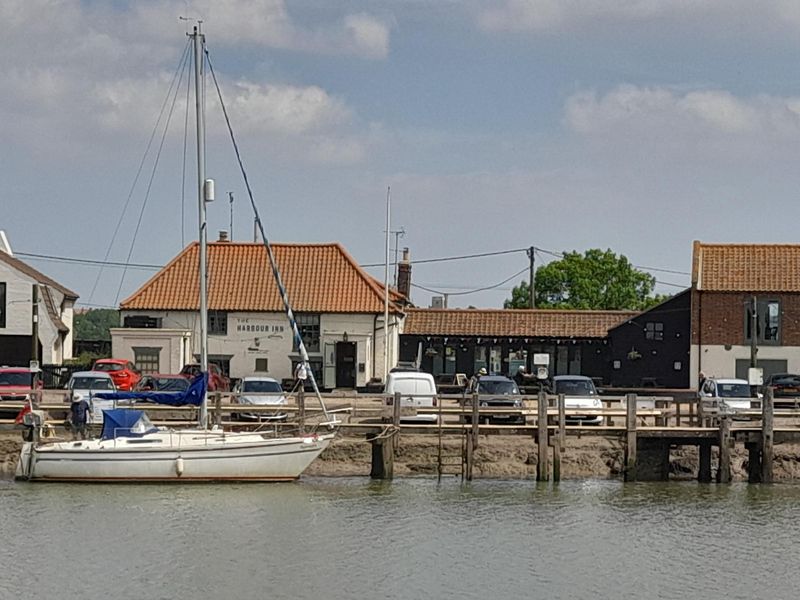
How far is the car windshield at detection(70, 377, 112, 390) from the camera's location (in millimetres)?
41938

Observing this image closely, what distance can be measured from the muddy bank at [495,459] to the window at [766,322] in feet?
83.0

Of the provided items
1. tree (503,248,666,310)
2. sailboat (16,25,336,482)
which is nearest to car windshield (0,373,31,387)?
sailboat (16,25,336,482)

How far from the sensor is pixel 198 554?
2758cm

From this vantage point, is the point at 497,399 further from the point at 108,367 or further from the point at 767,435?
the point at 108,367

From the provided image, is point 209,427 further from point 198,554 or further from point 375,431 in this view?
point 198,554

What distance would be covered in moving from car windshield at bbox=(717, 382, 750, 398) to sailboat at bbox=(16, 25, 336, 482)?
15553mm

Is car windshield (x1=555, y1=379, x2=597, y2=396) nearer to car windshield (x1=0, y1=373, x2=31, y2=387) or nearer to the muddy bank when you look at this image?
the muddy bank

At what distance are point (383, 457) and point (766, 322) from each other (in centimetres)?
3201

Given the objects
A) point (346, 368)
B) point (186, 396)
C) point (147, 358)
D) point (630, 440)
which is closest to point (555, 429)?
point (630, 440)

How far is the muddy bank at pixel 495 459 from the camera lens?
1479 inches

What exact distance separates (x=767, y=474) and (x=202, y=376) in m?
14.5

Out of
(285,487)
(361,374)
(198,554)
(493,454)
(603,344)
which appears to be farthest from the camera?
(603,344)

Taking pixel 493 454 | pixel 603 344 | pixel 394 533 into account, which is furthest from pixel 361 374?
pixel 394 533

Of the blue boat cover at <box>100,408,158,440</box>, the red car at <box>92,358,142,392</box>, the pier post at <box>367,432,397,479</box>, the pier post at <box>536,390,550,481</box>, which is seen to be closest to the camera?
the blue boat cover at <box>100,408,158,440</box>
